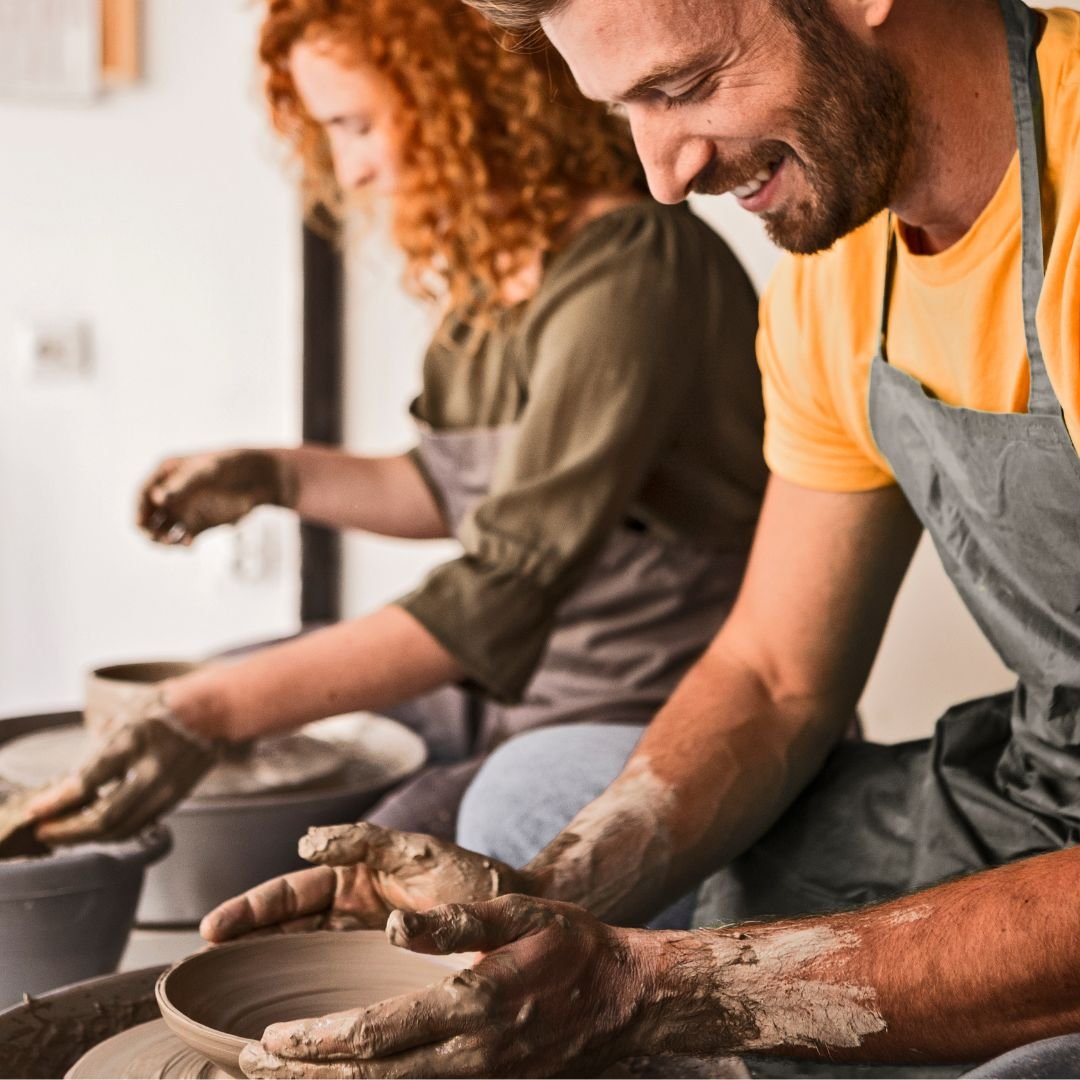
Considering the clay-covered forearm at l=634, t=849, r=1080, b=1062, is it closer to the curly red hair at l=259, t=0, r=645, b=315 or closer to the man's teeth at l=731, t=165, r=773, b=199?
the man's teeth at l=731, t=165, r=773, b=199

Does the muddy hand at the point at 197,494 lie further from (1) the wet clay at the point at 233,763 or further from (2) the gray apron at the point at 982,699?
(2) the gray apron at the point at 982,699

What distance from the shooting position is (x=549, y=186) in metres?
1.70

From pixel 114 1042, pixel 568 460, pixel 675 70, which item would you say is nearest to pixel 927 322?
pixel 675 70

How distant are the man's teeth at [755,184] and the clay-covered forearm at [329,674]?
62 cm

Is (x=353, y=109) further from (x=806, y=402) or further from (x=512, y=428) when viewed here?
(x=806, y=402)

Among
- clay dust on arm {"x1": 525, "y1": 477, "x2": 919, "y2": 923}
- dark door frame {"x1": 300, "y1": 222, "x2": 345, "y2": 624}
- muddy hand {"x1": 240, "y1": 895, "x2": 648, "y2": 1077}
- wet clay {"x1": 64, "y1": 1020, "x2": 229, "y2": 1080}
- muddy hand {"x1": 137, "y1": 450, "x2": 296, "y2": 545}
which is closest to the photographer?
muddy hand {"x1": 240, "y1": 895, "x2": 648, "y2": 1077}

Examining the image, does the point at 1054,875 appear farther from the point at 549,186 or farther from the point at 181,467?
the point at 181,467

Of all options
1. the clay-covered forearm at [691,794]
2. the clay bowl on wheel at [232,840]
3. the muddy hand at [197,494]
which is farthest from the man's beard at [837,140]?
the muddy hand at [197,494]

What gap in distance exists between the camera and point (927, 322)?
1.12m

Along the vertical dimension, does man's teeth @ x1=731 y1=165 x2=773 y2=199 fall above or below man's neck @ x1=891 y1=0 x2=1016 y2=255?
below

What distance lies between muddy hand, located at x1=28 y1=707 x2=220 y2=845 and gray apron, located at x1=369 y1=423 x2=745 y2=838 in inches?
10.8

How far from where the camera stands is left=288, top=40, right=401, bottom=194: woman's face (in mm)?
1704

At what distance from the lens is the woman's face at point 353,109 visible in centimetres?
170

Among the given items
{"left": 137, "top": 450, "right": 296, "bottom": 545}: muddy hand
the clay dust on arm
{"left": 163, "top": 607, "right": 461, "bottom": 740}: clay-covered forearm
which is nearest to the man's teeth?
the clay dust on arm
